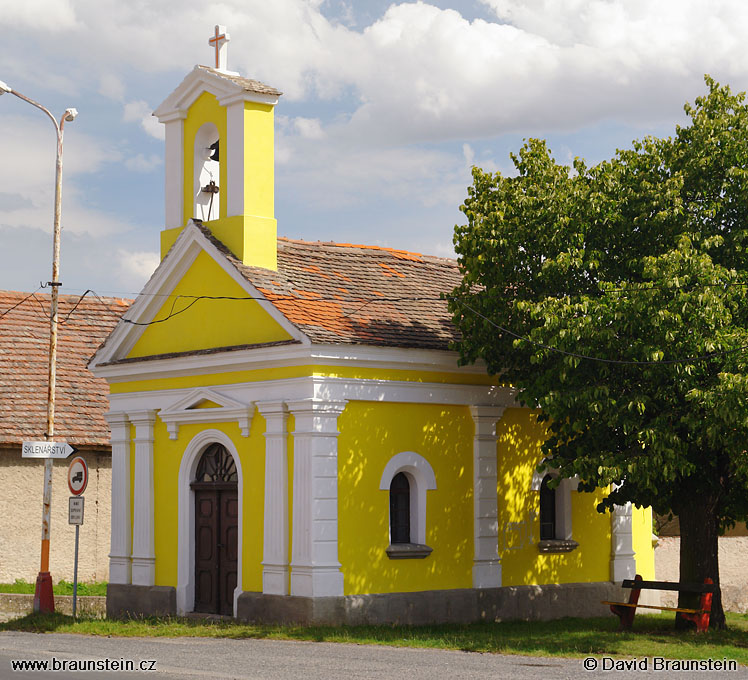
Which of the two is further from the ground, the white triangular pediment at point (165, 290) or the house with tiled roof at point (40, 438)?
the white triangular pediment at point (165, 290)

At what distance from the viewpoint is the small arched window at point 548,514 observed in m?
22.9

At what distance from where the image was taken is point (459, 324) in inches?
795

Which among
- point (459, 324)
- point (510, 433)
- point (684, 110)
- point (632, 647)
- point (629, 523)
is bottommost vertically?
point (632, 647)

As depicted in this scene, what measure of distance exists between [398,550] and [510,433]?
130 inches

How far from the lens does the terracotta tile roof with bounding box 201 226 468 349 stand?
65.7ft

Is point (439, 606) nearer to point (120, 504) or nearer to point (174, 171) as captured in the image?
point (120, 504)

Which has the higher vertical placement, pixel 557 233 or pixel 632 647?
pixel 557 233

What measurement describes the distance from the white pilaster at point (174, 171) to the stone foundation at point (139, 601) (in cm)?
632

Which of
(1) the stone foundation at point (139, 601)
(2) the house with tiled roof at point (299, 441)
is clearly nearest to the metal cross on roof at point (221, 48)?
(2) the house with tiled roof at point (299, 441)

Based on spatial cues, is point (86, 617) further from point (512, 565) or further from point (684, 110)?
point (684, 110)

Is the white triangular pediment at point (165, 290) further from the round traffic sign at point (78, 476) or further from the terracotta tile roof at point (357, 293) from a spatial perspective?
the round traffic sign at point (78, 476)

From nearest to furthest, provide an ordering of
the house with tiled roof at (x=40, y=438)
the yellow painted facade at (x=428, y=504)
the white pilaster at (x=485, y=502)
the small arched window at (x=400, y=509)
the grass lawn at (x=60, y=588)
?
the yellow painted facade at (x=428, y=504)
the small arched window at (x=400, y=509)
the white pilaster at (x=485, y=502)
the grass lawn at (x=60, y=588)
the house with tiled roof at (x=40, y=438)

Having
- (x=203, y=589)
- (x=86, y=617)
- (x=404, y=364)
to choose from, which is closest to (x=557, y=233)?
(x=404, y=364)

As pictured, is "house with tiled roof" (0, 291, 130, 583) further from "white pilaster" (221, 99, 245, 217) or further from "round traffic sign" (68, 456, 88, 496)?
"white pilaster" (221, 99, 245, 217)
